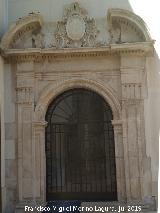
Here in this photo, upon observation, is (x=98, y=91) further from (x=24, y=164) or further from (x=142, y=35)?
(x=24, y=164)

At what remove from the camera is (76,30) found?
27.6 feet

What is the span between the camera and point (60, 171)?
841 cm

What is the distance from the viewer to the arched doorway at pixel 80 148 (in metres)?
8.31

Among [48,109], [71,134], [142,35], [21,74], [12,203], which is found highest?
[142,35]

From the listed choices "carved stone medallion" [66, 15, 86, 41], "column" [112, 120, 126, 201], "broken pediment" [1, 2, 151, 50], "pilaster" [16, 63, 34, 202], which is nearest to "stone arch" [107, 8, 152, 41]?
"broken pediment" [1, 2, 151, 50]

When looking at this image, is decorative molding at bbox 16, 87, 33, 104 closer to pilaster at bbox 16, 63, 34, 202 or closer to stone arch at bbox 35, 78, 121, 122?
pilaster at bbox 16, 63, 34, 202

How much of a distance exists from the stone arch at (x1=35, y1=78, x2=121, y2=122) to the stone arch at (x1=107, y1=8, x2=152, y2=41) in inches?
50.6

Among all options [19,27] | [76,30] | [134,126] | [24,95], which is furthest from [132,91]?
[19,27]

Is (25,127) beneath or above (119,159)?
above

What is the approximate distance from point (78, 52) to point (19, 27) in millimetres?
1298

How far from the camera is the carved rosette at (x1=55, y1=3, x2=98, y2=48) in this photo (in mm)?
8375

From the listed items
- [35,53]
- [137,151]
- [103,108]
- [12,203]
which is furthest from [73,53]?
[12,203]

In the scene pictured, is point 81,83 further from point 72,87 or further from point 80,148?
point 80,148

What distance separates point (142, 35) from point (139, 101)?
1.33 meters
